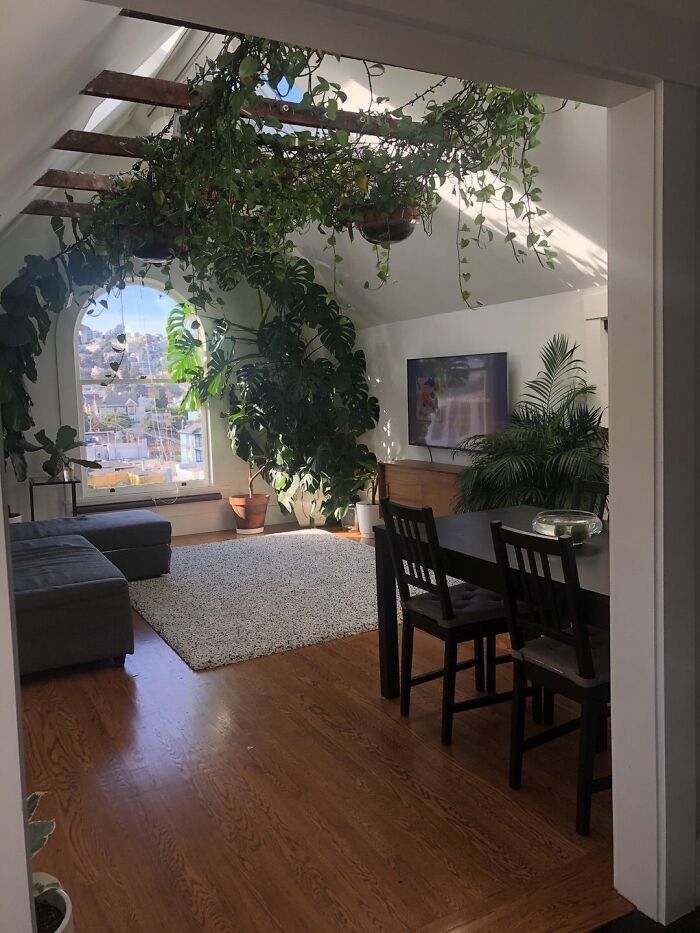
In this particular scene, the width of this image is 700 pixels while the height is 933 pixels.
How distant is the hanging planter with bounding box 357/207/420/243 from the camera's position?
369cm

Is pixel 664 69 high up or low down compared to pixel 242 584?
up

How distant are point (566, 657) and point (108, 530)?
3949 millimetres

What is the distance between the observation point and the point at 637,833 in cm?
204

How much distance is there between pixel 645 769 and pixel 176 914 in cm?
133

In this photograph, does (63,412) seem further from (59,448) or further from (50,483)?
(50,483)

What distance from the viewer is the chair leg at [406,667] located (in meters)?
3.31

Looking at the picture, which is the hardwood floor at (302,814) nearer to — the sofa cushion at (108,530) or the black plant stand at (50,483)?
the sofa cushion at (108,530)

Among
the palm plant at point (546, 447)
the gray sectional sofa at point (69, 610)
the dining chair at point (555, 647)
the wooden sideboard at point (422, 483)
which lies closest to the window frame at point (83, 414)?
the wooden sideboard at point (422, 483)

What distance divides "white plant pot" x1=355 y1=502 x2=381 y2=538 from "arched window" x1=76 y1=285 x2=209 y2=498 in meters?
1.80

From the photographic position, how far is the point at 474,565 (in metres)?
2.96

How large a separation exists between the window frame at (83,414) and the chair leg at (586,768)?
5.91 meters

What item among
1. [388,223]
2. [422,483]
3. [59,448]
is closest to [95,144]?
[388,223]

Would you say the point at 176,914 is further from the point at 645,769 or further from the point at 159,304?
the point at 159,304

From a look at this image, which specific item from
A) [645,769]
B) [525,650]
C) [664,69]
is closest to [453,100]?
[664,69]
